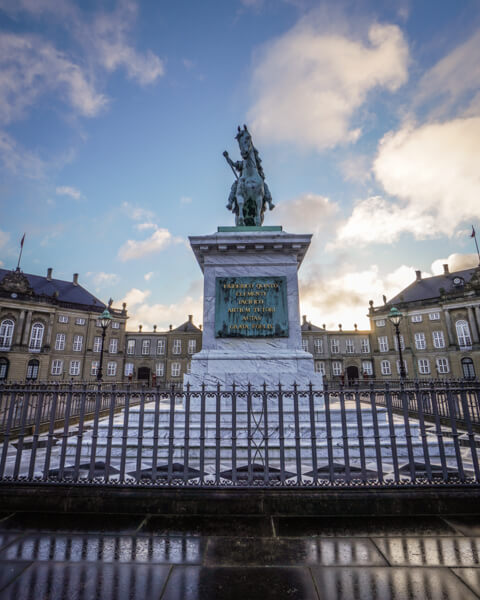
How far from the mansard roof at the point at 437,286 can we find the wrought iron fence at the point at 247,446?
45547 millimetres

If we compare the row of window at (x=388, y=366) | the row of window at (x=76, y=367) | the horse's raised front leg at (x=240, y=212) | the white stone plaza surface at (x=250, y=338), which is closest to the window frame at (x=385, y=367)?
the row of window at (x=388, y=366)

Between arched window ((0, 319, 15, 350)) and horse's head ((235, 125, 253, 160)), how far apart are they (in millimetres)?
45254

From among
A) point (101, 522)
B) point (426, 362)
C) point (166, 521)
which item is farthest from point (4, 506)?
point (426, 362)

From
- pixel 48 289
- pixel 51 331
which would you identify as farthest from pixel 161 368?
pixel 48 289

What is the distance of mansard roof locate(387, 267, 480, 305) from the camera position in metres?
43.8

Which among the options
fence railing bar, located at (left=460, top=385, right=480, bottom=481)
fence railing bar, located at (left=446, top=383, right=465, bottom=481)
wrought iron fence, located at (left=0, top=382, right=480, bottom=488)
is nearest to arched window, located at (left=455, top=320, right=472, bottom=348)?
wrought iron fence, located at (left=0, top=382, right=480, bottom=488)

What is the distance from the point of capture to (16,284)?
43.6m

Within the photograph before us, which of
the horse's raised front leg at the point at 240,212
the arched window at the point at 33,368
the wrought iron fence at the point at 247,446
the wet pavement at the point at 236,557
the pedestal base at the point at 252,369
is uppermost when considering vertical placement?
the horse's raised front leg at the point at 240,212

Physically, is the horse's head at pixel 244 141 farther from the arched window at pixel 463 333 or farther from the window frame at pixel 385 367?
the window frame at pixel 385 367

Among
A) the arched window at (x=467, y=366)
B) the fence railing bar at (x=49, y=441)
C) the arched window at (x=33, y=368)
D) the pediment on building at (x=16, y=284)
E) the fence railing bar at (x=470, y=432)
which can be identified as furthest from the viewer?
the pediment on building at (x=16, y=284)

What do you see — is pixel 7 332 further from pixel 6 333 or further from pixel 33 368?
pixel 33 368

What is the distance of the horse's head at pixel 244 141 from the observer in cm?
995

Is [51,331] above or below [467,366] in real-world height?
above

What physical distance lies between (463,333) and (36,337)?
5900cm
